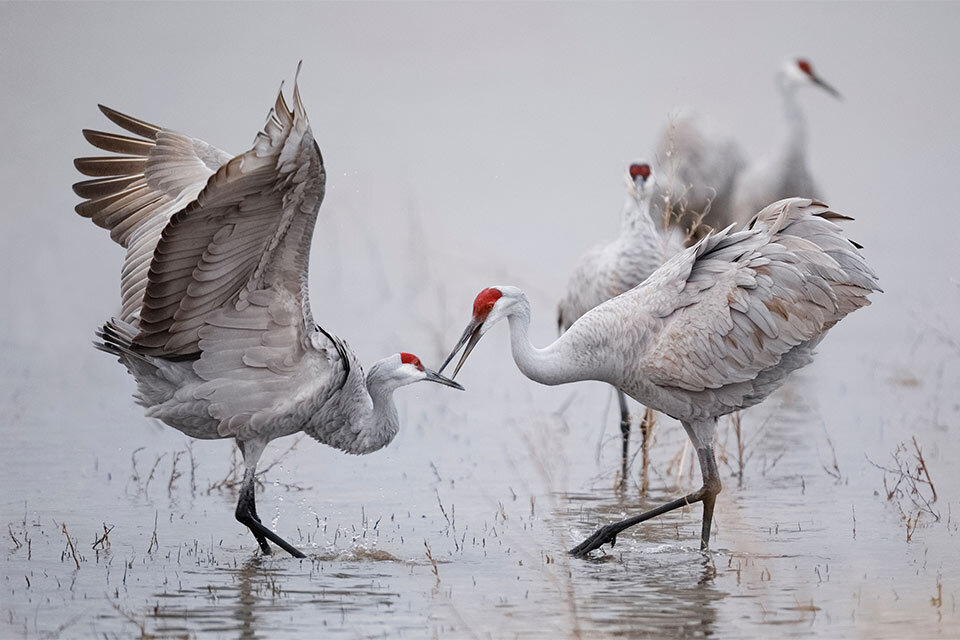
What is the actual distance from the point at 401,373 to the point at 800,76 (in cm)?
848

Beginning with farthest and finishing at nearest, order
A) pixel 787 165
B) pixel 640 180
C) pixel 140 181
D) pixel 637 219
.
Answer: pixel 787 165, pixel 640 180, pixel 637 219, pixel 140 181

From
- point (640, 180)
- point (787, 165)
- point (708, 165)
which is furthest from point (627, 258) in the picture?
point (708, 165)

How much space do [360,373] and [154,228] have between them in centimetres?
134

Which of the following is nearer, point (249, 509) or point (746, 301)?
point (746, 301)

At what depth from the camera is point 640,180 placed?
9.52m

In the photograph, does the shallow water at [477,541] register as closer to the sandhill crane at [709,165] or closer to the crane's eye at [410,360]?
the crane's eye at [410,360]

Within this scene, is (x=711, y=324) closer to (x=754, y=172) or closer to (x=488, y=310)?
(x=488, y=310)

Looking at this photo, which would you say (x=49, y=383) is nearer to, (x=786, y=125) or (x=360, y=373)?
(x=360, y=373)

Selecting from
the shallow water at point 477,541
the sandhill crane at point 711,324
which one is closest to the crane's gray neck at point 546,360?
the sandhill crane at point 711,324

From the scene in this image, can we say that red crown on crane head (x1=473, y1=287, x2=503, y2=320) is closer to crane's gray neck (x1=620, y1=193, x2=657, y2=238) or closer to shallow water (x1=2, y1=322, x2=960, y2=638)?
shallow water (x1=2, y1=322, x2=960, y2=638)

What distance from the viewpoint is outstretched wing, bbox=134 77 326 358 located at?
5.90 meters

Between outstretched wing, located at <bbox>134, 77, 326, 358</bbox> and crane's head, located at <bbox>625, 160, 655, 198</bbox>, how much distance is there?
10.2 feet

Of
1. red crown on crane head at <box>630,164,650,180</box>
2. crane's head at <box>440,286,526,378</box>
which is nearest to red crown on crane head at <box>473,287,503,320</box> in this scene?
crane's head at <box>440,286,526,378</box>

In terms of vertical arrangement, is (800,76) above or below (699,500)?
above
